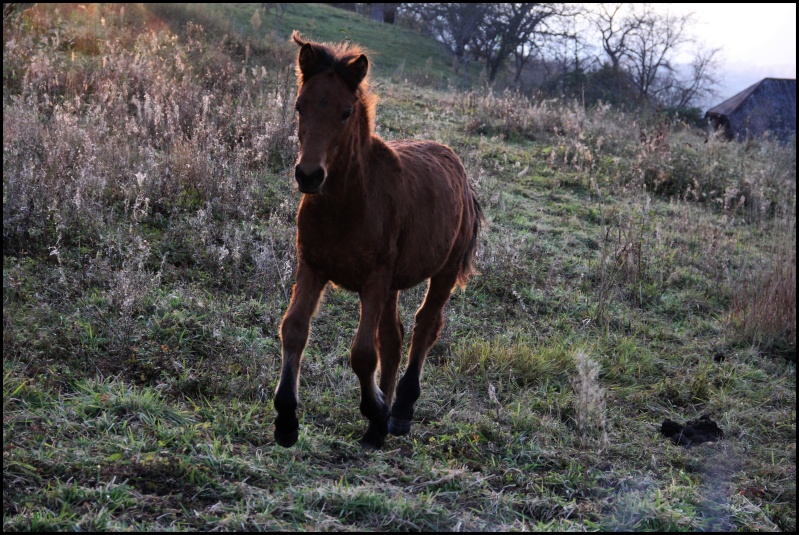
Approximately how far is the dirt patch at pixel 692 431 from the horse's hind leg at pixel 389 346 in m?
2.11

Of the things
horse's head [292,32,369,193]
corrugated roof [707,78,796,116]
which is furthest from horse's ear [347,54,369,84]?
corrugated roof [707,78,796,116]

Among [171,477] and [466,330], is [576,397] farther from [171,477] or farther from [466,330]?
[171,477]

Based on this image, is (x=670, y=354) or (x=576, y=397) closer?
(x=576, y=397)

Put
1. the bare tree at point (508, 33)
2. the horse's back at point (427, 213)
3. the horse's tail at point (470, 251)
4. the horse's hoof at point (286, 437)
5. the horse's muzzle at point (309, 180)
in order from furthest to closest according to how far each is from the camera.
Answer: the bare tree at point (508, 33) < the horse's tail at point (470, 251) < the horse's back at point (427, 213) < the horse's hoof at point (286, 437) < the horse's muzzle at point (309, 180)

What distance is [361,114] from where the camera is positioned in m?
3.92

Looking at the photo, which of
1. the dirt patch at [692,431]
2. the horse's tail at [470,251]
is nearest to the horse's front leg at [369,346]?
the horse's tail at [470,251]

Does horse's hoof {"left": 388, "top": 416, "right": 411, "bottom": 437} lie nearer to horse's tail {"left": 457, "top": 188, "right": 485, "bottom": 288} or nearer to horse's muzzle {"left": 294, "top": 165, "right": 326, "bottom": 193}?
horse's tail {"left": 457, "top": 188, "right": 485, "bottom": 288}

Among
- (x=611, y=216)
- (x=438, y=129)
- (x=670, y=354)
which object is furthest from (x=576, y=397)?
(x=438, y=129)

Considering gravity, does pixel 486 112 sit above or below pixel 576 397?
above

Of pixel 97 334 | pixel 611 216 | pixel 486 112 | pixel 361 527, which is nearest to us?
pixel 361 527

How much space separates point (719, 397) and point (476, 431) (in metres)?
2.40

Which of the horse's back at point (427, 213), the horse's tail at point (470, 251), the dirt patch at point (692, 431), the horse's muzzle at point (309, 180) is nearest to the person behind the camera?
the horse's muzzle at point (309, 180)

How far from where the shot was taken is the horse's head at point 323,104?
3.24 metres

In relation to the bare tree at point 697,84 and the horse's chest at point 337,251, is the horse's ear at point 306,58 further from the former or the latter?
the bare tree at point 697,84
